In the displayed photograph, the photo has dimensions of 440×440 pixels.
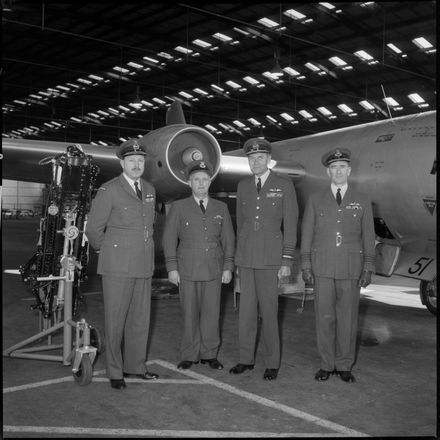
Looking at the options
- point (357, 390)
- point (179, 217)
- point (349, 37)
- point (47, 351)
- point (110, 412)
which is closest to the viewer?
point (110, 412)

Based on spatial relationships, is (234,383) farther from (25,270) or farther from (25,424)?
(25,270)

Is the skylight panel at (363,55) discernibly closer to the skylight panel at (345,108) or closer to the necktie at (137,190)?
the skylight panel at (345,108)

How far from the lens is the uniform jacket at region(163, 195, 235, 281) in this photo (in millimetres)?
4414

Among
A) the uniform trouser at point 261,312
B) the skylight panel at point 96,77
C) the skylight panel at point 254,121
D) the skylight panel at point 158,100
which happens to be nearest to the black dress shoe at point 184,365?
the uniform trouser at point 261,312

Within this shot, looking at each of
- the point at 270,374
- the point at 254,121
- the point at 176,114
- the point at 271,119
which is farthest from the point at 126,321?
the point at 254,121

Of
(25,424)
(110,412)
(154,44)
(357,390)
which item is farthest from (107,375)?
(154,44)

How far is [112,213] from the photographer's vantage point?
402cm

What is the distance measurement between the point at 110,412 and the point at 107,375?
636 mm

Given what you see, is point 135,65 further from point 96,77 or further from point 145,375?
point 145,375

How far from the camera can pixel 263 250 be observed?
4277 mm

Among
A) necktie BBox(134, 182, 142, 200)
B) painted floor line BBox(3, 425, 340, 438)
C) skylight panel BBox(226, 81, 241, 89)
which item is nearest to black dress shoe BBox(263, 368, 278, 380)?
painted floor line BBox(3, 425, 340, 438)

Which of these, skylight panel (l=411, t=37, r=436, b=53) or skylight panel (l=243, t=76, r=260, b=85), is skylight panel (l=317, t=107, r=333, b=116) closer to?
skylight panel (l=243, t=76, r=260, b=85)

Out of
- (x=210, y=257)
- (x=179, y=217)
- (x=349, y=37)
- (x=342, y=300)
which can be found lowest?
(x=342, y=300)

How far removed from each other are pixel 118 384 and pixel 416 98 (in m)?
23.6
